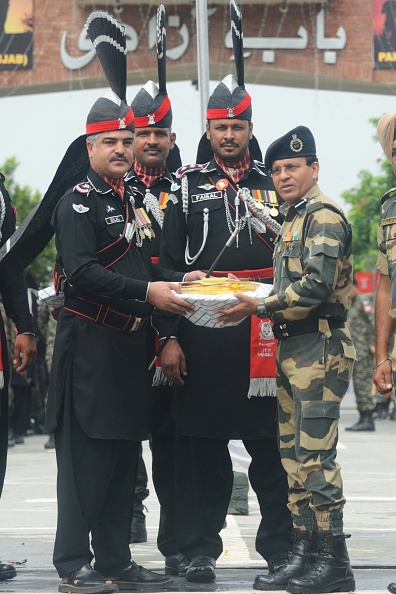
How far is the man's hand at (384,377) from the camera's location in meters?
6.74

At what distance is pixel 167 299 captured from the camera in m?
6.47

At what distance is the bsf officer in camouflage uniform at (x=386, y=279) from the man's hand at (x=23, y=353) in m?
1.82

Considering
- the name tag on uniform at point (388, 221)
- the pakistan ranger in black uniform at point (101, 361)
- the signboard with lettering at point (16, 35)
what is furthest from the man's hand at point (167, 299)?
the signboard with lettering at point (16, 35)

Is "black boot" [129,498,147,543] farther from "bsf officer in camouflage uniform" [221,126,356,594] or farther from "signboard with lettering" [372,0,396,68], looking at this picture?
"signboard with lettering" [372,0,396,68]

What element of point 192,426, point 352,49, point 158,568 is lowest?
point 158,568

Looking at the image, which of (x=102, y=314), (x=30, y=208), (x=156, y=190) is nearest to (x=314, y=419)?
(x=102, y=314)

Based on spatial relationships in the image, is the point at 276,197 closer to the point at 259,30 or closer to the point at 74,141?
the point at 74,141

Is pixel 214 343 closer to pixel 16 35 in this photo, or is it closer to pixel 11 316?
pixel 11 316

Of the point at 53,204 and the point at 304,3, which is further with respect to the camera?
the point at 304,3

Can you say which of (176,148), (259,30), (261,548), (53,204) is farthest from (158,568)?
(259,30)

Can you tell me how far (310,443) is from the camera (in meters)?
6.38

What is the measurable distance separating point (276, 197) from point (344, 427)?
12.3m

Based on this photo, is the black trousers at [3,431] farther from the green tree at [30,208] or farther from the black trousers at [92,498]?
the green tree at [30,208]

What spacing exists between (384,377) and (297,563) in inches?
39.6
